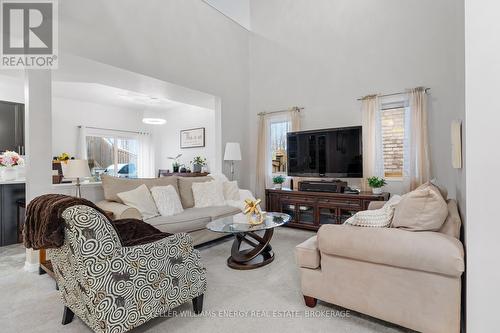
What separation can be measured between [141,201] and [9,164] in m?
2.10

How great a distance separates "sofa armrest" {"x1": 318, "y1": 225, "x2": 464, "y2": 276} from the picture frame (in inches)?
226

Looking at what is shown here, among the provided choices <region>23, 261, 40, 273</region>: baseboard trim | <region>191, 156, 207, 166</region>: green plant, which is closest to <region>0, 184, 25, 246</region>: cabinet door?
<region>23, 261, 40, 273</region>: baseboard trim

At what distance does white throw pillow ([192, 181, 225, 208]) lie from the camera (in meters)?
4.03

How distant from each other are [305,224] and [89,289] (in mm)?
3538

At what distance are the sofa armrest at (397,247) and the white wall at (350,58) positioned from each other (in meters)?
1.92

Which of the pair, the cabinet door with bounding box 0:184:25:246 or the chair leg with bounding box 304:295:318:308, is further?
the cabinet door with bounding box 0:184:25:246

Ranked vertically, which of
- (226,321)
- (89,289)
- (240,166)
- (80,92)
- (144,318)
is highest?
(80,92)

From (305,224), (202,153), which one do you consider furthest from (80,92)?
(305,224)

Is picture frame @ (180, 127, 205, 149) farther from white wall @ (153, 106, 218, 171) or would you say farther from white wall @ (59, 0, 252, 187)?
white wall @ (59, 0, 252, 187)

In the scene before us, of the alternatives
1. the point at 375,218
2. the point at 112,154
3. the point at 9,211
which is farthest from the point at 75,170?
the point at 112,154

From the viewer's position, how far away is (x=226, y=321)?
193cm

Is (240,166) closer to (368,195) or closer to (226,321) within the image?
(368,195)

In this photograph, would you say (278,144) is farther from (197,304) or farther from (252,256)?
(197,304)

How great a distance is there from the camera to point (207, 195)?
411 centimetres
